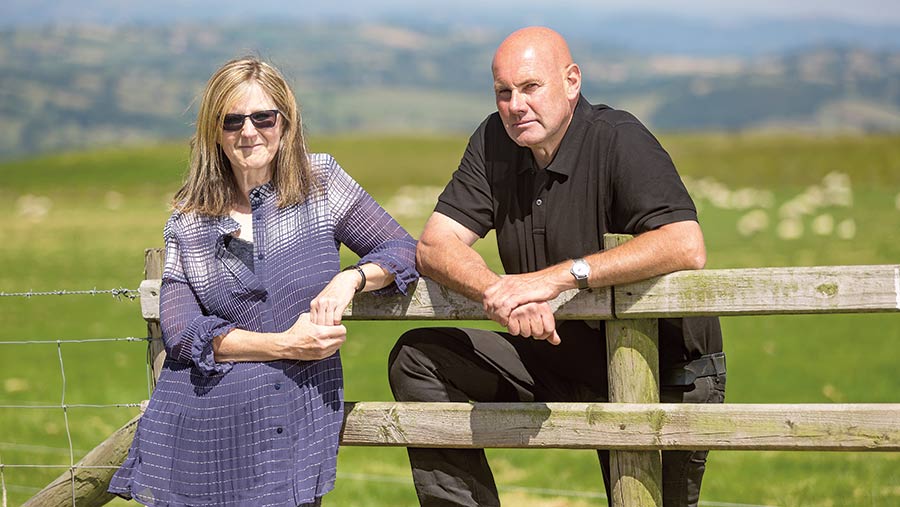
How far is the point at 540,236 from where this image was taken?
4.75m

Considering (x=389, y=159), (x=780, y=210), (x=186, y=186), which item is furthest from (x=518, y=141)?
(x=389, y=159)

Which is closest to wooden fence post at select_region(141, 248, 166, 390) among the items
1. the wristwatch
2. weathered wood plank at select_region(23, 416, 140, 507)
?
weathered wood plank at select_region(23, 416, 140, 507)

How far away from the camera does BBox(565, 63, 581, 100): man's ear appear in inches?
192

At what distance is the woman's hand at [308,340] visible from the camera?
4.35m

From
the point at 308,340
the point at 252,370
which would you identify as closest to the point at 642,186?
the point at 308,340

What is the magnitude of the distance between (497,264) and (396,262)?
20856 mm

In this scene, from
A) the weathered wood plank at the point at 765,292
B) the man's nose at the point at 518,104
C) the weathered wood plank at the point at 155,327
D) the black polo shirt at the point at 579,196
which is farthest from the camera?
the weathered wood plank at the point at 155,327

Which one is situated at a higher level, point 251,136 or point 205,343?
point 251,136

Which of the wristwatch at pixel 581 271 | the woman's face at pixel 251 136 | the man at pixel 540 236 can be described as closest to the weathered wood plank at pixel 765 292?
the wristwatch at pixel 581 271

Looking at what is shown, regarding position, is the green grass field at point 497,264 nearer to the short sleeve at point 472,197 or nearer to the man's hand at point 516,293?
the short sleeve at point 472,197

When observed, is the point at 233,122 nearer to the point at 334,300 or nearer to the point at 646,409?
the point at 334,300

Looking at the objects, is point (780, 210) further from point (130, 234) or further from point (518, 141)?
point (518, 141)

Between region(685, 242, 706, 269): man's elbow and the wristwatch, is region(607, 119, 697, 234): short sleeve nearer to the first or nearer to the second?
region(685, 242, 706, 269): man's elbow

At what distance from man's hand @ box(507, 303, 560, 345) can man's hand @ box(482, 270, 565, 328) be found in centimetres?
2
